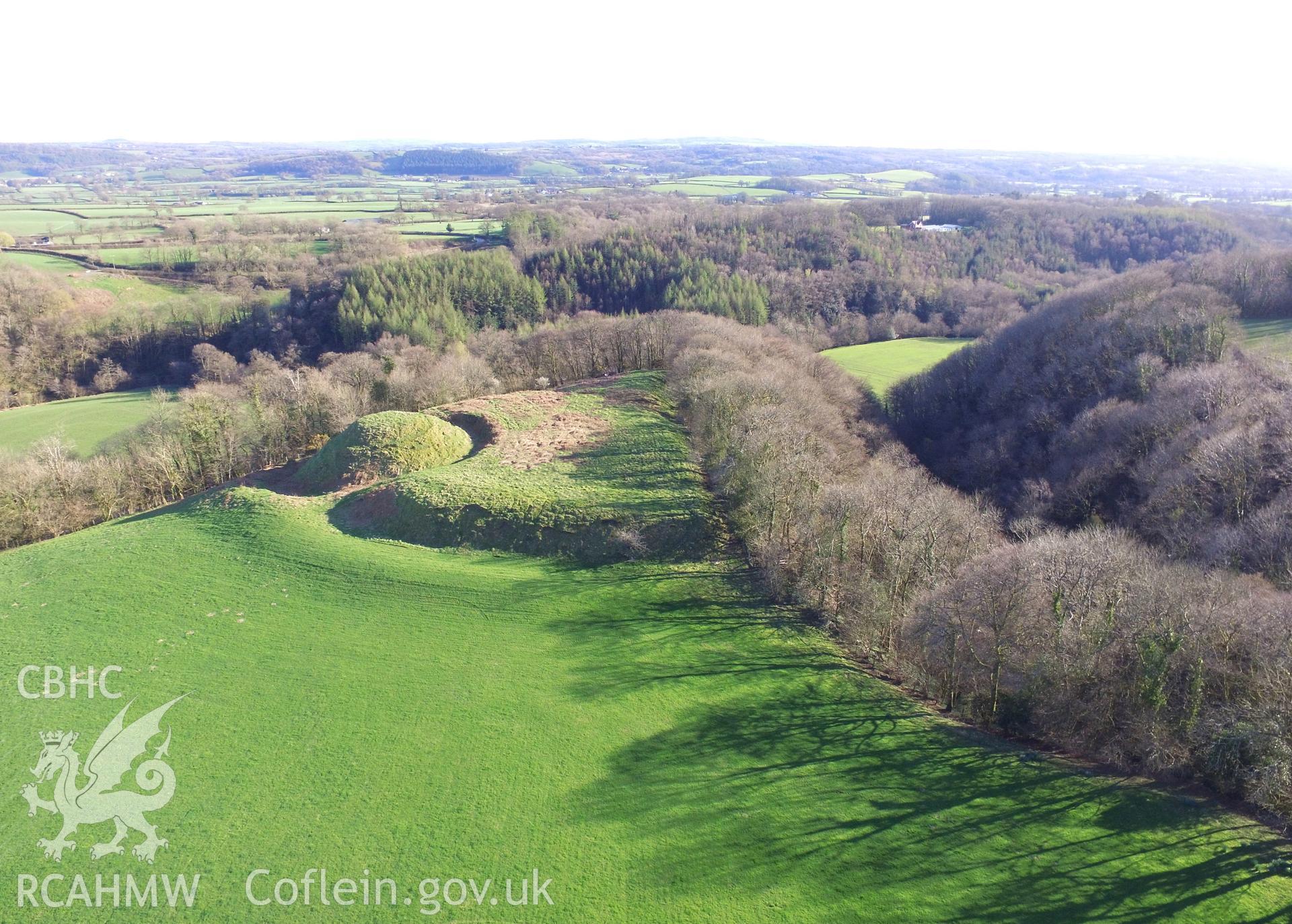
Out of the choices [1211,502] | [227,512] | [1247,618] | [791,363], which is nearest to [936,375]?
[791,363]

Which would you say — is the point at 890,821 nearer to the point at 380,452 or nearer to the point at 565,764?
the point at 565,764

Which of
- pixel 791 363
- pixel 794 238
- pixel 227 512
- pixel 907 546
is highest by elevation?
pixel 794 238

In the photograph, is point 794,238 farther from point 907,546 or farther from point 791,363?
point 907,546

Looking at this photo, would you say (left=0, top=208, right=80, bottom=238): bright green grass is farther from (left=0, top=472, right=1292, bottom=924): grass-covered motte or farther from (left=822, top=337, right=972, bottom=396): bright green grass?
(left=822, top=337, right=972, bottom=396): bright green grass

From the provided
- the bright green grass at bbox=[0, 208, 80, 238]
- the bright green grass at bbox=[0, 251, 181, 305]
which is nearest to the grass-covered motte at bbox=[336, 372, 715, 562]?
the bright green grass at bbox=[0, 251, 181, 305]

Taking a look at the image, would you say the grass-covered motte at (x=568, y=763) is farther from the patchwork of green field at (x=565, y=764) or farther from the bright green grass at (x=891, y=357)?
the bright green grass at (x=891, y=357)

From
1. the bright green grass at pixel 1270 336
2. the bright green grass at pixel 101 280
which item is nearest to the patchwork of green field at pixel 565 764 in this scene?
the bright green grass at pixel 1270 336

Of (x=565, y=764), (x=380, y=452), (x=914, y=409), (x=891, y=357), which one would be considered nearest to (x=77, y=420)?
(x=380, y=452)
